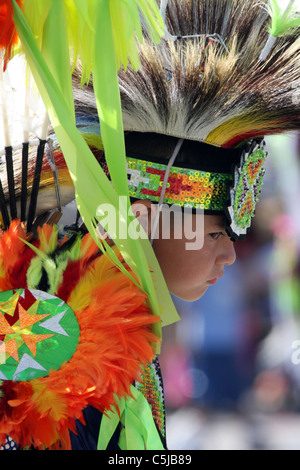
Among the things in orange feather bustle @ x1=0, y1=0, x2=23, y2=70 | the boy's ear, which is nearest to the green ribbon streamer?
the boy's ear

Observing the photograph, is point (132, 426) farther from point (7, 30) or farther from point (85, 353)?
point (7, 30)

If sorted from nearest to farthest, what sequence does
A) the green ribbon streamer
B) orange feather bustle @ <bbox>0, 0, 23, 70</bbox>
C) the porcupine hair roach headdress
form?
1. orange feather bustle @ <bbox>0, 0, 23, 70</bbox>
2. the green ribbon streamer
3. the porcupine hair roach headdress

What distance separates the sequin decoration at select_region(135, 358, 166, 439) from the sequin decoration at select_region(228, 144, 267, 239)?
19.8 inches

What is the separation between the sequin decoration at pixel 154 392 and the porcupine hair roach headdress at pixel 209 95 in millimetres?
503

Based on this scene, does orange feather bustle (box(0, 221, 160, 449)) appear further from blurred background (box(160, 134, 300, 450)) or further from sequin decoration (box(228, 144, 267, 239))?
blurred background (box(160, 134, 300, 450))

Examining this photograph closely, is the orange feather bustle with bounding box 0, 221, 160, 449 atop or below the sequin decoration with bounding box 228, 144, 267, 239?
below

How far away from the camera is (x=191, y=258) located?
66.7 inches

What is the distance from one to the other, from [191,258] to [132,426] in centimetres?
51

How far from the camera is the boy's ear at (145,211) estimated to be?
5.37 feet

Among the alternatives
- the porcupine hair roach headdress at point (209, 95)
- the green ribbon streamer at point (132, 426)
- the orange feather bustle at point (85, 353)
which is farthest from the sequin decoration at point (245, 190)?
the green ribbon streamer at point (132, 426)

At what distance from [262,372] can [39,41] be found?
13.0 ft

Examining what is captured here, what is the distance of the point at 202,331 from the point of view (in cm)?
487

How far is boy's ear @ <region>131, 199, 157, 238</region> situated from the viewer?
164cm
